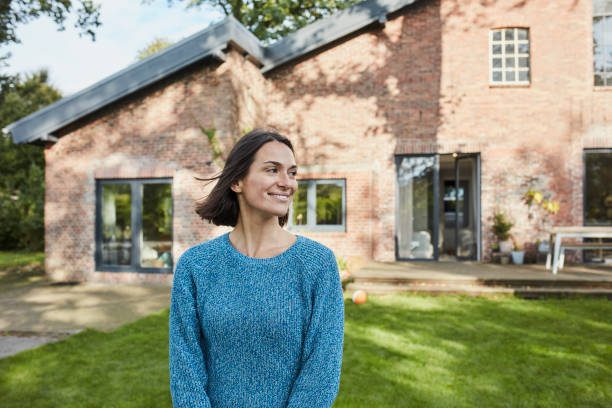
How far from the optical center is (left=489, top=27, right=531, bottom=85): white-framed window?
10758mm

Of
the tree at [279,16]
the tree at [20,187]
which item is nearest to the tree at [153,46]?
the tree at [20,187]

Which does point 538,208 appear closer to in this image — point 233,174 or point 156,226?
point 156,226

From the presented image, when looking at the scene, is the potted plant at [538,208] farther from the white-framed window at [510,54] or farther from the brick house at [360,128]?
the white-framed window at [510,54]

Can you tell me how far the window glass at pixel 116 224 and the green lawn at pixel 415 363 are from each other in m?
3.71

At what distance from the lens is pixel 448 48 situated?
10.9m

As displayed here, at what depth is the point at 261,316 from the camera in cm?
148

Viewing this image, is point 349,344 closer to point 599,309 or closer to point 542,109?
point 599,309

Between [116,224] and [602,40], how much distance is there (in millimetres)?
11460

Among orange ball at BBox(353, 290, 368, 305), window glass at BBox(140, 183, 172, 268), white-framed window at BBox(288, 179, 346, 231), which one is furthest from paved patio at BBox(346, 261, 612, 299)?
window glass at BBox(140, 183, 172, 268)

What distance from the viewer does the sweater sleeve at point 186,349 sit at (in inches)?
59.3

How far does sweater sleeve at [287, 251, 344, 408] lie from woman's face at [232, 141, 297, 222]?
0.26m

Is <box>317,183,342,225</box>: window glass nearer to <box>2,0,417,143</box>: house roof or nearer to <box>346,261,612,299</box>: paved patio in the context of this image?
<box>346,261,612,299</box>: paved patio

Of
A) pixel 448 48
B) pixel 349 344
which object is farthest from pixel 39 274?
pixel 448 48

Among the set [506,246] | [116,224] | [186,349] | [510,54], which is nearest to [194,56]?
[116,224]
